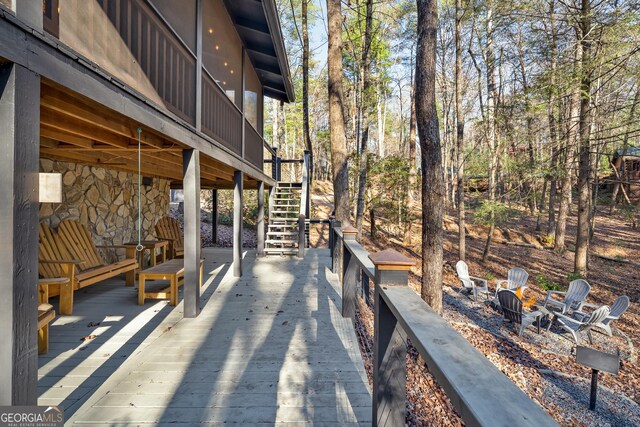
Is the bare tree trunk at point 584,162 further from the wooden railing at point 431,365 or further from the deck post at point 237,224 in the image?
the wooden railing at point 431,365

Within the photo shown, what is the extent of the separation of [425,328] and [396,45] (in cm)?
1980

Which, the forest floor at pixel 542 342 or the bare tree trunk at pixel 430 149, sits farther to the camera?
the bare tree trunk at pixel 430 149

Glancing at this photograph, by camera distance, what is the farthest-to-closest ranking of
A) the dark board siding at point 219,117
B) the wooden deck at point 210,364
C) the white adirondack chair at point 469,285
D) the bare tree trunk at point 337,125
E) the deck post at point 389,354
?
the white adirondack chair at point 469,285
the bare tree trunk at point 337,125
the dark board siding at point 219,117
the wooden deck at point 210,364
the deck post at point 389,354

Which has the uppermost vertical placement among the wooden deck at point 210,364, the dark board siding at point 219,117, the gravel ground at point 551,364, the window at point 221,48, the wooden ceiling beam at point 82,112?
the window at point 221,48

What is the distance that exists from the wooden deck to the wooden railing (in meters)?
0.46

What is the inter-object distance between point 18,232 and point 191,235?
7.97 ft

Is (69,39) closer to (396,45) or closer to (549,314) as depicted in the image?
(549,314)

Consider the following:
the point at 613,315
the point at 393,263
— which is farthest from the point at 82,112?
the point at 613,315

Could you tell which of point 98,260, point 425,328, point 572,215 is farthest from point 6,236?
point 572,215

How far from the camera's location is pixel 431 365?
1098 mm

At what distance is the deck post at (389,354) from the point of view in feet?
5.83

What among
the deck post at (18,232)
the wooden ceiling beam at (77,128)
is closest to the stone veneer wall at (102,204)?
the wooden ceiling beam at (77,128)

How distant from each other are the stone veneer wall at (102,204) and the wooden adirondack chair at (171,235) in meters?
0.43

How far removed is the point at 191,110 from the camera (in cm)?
414
